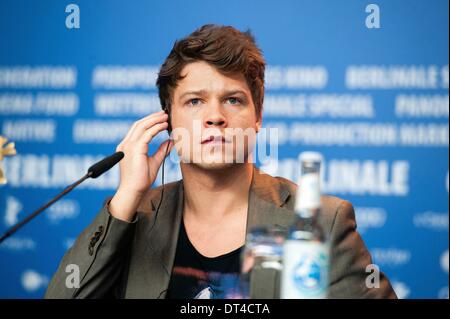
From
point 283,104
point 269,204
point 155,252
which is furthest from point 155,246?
point 283,104

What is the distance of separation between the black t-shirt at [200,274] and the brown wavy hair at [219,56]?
44 centimetres

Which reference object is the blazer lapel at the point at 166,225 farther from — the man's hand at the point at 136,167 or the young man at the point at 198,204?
the man's hand at the point at 136,167

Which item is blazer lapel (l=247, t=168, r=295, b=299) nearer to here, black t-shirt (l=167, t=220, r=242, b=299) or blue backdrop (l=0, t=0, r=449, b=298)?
black t-shirt (l=167, t=220, r=242, b=299)

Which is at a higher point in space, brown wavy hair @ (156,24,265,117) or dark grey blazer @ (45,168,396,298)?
brown wavy hair @ (156,24,265,117)

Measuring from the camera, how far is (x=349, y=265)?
169 centimetres

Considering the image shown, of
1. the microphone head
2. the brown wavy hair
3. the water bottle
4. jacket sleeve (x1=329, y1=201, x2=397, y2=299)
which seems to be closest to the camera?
the water bottle

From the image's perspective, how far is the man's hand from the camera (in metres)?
1.79

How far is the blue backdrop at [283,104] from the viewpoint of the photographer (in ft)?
9.28

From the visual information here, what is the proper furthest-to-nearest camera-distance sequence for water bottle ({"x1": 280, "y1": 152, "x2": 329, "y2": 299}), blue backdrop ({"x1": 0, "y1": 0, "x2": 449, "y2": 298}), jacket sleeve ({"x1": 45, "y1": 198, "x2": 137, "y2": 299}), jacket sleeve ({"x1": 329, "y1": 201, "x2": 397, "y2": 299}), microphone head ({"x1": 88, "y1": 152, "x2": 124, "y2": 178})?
blue backdrop ({"x1": 0, "y1": 0, "x2": 449, "y2": 298}), jacket sleeve ({"x1": 45, "y1": 198, "x2": 137, "y2": 299}), jacket sleeve ({"x1": 329, "y1": 201, "x2": 397, "y2": 299}), microphone head ({"x1": 88, "y1": 152, "x2": 124, "y2": 178}), water bottle ({"x1": 280, "y1": 152, "x2": 329, "y2": 299})

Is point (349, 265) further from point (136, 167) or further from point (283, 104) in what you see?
point (283, 104)

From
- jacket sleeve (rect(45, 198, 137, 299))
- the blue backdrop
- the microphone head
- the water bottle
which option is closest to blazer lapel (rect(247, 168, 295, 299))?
jacket sleeve (rect(45, 198, 137, 299))

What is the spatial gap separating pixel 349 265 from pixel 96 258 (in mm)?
644

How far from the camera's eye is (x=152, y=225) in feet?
6.35
